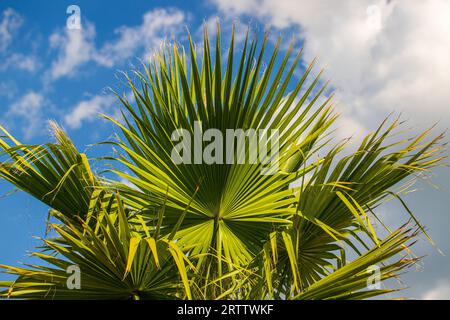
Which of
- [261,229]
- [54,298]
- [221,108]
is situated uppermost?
[221,108]

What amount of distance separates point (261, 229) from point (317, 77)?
130 centimetres

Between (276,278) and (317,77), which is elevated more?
(317,77)

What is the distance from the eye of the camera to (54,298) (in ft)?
10.0

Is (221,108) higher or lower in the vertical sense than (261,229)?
higher
